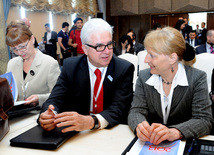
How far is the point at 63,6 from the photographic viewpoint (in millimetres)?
9281

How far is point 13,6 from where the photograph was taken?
7.51 meters

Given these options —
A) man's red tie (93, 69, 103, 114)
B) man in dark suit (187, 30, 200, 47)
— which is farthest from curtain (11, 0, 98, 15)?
man's red tie (93, 69, 103, 114)

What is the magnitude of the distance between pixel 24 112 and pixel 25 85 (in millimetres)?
560

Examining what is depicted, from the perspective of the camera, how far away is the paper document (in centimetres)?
112

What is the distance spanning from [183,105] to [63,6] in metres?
8.52

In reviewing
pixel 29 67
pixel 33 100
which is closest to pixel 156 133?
pixel 33 100

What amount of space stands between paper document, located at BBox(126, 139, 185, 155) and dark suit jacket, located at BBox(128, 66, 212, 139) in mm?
136

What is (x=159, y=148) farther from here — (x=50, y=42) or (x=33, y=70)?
(x=50, y=42)

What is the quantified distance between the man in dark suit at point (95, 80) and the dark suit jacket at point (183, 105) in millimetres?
145

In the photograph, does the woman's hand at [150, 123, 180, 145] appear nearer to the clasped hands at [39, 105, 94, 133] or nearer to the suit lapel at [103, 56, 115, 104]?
the clasped hands at [39, 105, 94, 133]

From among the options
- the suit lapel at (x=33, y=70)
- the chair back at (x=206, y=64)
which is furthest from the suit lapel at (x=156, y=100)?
the chair back at (x=206, y=64)

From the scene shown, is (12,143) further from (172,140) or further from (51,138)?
(172,140)

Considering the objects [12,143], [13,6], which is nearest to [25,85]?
[12,143]

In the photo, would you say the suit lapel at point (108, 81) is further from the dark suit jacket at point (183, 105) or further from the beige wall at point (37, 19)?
the beige wall at point (37, 19)
